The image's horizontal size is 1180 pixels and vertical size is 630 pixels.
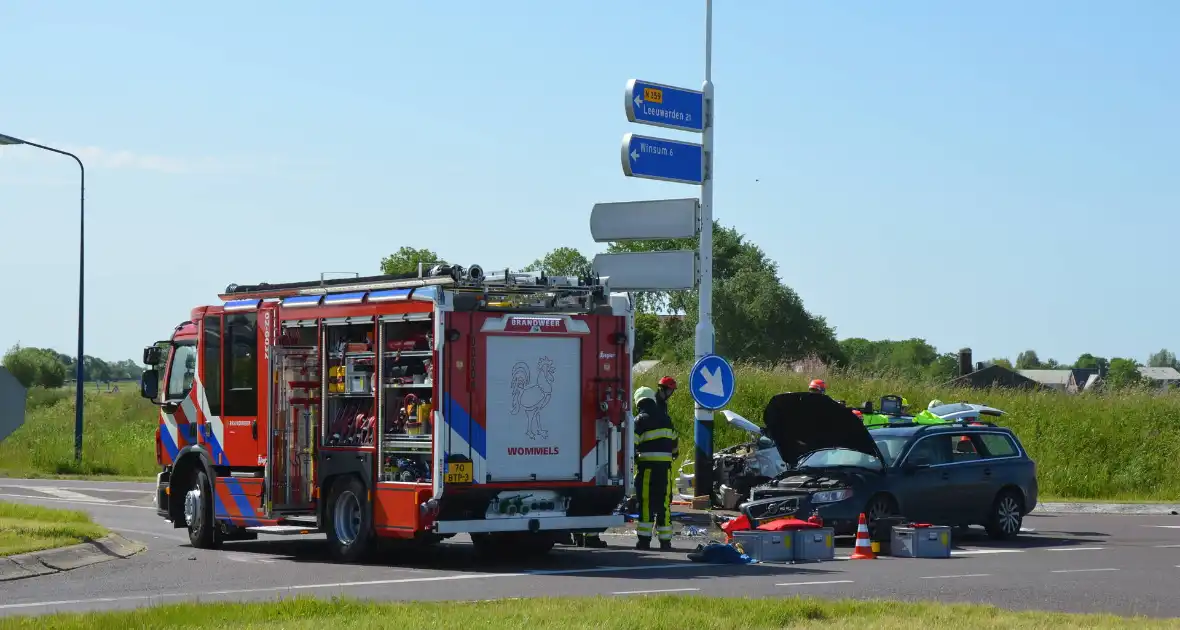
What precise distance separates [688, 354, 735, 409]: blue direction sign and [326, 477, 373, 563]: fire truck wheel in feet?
19.6

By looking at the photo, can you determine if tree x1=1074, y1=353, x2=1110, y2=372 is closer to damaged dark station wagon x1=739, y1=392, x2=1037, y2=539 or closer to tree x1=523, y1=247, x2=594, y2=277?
tree x1=523, y1=247, x2=594, y2=277

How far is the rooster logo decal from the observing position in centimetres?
1593

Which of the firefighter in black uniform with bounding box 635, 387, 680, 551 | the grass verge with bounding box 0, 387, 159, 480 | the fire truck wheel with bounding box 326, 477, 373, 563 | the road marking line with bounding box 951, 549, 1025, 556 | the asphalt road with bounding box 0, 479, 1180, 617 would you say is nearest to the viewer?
the asphalt road with bounding box 0, 479, 1180, 617

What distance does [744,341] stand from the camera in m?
83.6

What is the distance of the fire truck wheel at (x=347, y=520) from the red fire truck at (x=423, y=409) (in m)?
0.02

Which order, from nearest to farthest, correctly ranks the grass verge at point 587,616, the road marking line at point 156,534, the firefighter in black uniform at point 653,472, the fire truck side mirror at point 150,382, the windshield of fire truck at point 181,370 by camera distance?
1. the grass verge at point 587,616
2. the firefighter in black uniform at point 653,472
3. the windshield of fire truck at point 181,370
4. the fire truck side mirror at point 150,382
5. the road marking line at point 156,534

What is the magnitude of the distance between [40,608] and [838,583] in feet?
22.5

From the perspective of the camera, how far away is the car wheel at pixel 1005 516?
20.1 meters

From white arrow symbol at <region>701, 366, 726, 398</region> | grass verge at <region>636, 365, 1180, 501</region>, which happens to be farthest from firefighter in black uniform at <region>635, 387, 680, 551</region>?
grass verge at <region>636, 365, 1180, 501</region>

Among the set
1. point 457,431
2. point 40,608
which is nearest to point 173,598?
point 40,608

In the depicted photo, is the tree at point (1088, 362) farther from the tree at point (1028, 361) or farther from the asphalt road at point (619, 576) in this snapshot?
the asphalt road at point (619, 576)

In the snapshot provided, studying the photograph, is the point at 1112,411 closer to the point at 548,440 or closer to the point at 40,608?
the point at 548,440

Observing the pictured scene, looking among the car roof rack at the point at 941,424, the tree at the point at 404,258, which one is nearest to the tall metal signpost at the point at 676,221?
the car roof rack at the point at 941,424

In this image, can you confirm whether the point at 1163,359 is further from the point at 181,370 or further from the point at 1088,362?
the point at 181,370
